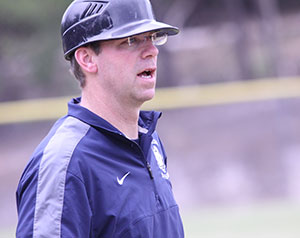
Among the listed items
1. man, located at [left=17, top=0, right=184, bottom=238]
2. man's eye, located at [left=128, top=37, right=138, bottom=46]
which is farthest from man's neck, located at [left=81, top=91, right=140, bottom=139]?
man's eye, located at [left=128, top=37, right=138, bottom=46]

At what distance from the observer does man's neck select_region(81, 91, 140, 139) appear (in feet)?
7.77

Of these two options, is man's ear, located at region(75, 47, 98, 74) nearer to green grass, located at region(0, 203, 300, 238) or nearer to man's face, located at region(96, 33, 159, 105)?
man's face, located at region(96, 33, 159, 105)

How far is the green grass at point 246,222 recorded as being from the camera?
6.72 metres

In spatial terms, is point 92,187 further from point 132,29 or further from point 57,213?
point 132,29

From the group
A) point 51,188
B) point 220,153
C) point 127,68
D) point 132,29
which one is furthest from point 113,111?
point 220,153

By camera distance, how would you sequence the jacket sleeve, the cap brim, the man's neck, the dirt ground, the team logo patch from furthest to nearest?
the dirt ground, the team logo patch, the man's neck, the cap brim, the jacket sleeve

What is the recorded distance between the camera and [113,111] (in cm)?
238

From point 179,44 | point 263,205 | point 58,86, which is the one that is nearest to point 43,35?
point 58,86

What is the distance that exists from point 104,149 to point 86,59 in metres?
0.35

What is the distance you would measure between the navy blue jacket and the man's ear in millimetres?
150

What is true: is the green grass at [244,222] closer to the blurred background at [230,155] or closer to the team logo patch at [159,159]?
the blurred background at [230,155]

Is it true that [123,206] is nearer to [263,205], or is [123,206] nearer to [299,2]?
[263,205]

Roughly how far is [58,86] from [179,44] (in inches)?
192

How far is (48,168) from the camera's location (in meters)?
2.08
